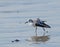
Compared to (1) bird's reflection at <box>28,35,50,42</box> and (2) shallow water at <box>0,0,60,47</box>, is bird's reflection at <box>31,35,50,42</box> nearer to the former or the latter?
(1) bird's reflection at <box>28,35,50,42</box>

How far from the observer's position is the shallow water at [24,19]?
9.77 m

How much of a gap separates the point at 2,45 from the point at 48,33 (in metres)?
1.72

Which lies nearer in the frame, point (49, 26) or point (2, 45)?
point (2, 45)

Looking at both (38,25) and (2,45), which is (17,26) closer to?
(38,25)

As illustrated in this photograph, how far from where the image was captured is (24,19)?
12.6 meters

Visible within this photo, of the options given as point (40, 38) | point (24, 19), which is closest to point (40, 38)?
point (40, 38)

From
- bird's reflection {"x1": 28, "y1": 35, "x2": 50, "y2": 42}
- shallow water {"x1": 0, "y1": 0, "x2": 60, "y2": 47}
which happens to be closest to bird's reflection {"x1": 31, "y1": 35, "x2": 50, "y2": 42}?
bird's reflection {"x1": 28, "y1": 35, "x2": 50, "y2": 42}

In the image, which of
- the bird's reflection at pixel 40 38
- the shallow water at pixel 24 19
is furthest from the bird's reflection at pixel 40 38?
the shallow water at pixel 24 19

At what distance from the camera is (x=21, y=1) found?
1702 centimetres

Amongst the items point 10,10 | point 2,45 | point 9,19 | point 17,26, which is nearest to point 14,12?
point 10,10

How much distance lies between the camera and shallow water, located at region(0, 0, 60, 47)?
32.0 feet

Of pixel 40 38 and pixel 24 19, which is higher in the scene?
pixel 24 19

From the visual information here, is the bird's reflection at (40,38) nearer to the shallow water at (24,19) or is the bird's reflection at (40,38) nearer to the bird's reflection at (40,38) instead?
the bird's reflection at (40,38)

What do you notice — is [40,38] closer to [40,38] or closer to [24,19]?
[40,38]
